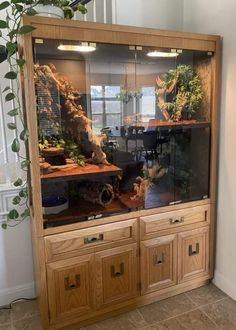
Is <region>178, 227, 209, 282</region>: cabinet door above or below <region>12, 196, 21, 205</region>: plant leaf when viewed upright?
below

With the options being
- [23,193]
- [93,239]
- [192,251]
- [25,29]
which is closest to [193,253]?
[192,251]

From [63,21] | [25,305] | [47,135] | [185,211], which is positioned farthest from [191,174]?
[25,305]

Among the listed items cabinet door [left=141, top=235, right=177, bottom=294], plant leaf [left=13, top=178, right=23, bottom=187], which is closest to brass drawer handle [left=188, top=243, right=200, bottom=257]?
cabinet door [left=141, top=235, right=177, bottom=294]

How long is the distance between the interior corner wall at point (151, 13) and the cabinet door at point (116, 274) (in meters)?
1.79

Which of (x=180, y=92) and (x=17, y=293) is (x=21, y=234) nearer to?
(x=17, y=293)

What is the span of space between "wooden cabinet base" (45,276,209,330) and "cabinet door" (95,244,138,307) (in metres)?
0.06

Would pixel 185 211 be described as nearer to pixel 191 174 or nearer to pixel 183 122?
pixel 191 174

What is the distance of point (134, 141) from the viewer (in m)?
2.07

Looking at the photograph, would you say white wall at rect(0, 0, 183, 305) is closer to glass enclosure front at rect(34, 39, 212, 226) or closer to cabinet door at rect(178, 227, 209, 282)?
glass enclosure front at rect(34, 39, 212, 226)

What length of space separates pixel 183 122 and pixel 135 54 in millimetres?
623

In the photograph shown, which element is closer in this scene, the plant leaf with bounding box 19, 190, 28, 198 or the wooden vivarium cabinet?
the wooden vivarium cabinet

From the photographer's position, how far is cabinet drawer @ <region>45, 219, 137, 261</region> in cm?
183

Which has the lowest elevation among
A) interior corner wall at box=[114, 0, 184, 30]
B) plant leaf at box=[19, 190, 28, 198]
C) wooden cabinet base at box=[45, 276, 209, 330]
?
wooden cabinet base at box=[45, 276, 209, 330]

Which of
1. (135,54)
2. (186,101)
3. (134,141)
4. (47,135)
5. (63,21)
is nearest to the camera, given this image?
(63,21)
